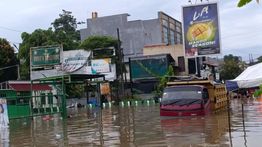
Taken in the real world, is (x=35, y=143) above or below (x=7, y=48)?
below

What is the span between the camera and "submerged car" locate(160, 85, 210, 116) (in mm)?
22531

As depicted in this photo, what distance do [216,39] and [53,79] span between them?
48.0ft

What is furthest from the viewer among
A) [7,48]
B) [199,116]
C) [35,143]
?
[7,48]

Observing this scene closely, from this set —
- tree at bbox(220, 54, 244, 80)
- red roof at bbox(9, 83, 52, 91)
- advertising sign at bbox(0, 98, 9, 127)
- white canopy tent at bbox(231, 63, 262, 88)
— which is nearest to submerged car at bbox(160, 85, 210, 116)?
advertising sign at bbox(0, 98, 9, 127)

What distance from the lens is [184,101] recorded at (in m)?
22.7

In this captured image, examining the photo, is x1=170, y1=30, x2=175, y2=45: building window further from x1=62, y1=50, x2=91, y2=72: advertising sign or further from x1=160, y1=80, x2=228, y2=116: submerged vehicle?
x1=160, y1=80, x2=228, y2=116: submerged vehicle

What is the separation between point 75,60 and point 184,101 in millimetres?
18452

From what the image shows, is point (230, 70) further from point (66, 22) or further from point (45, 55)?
point (45, 55)

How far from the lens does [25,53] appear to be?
56438mm

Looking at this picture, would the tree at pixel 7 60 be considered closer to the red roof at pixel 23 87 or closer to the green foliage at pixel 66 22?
the red roof at pixel 23 87

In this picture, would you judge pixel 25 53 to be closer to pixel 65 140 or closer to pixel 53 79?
pixel 53 79

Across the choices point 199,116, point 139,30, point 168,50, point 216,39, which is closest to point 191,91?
point 199,116

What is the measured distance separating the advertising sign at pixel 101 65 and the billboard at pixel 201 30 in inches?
→ 703

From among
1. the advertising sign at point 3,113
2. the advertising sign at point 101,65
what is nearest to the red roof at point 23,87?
the advertising sign at point 101,65
